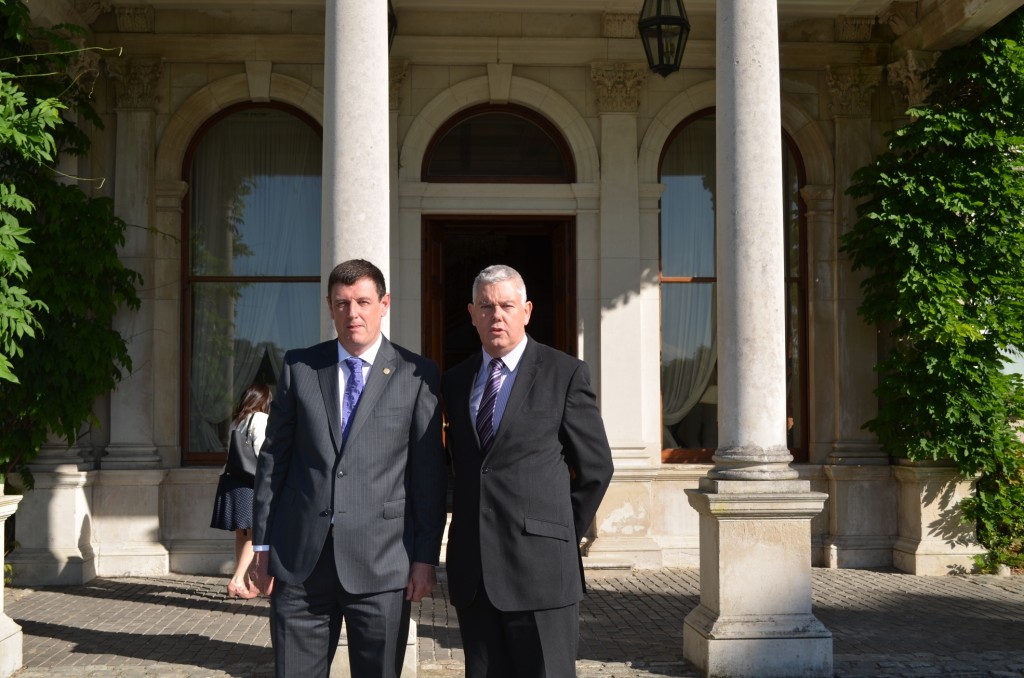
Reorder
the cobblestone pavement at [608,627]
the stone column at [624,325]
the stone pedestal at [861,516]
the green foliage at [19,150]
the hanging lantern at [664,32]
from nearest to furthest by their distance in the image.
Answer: the green foliage at [19,150]
the cobblestone pavement at [608,627]
the hanging lantern at [664,32]
the stone column at [624,325]
the stone pedestal at [861,516]

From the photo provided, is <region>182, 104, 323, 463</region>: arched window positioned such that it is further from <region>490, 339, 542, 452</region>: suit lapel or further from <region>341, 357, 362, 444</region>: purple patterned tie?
<region>490, 339, 542, 452</region>: suit lapel

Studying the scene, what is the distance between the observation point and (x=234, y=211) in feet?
38.6

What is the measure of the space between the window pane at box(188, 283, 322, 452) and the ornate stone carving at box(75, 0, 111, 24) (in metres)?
2.78

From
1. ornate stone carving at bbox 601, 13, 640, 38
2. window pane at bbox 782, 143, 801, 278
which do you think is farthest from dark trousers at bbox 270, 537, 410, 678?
window pane at bbox 782, 143, 801, 278

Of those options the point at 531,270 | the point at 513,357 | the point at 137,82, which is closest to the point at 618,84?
the point at 531,270

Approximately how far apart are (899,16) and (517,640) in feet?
30.5

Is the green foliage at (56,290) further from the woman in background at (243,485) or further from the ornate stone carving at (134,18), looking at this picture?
the woman in background at (243,485)

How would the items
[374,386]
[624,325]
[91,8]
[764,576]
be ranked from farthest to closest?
[624,325] → [91,8] → [764,576] → [374,386]

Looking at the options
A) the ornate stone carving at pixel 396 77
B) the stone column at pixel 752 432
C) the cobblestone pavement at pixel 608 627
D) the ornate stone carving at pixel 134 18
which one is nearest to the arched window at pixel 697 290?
the cobblestone pavement at pixel 608 627

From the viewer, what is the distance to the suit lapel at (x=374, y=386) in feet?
13.7

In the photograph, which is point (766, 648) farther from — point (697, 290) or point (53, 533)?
point (53, 533)

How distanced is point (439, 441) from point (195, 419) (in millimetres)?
7917

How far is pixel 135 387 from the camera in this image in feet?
36.2

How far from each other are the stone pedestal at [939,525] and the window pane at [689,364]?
2.11 m
